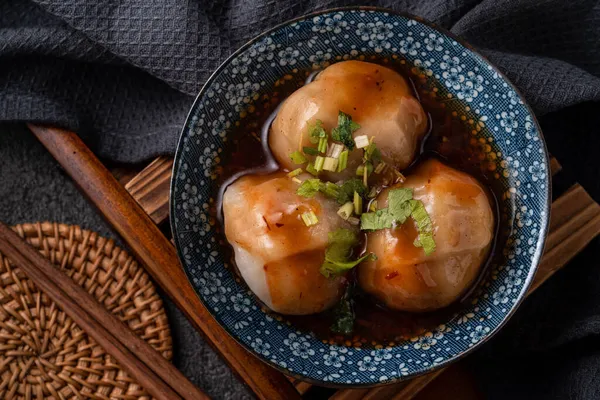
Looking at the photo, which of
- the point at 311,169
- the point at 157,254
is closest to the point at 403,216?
the point at 311,169

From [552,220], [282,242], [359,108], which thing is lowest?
[552,220]

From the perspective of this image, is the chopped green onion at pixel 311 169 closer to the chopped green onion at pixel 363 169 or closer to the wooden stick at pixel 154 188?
the chopped green onion at pixel 363 169

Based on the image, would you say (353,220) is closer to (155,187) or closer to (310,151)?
(310,151)

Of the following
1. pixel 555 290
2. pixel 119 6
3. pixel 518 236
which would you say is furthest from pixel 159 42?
pixel 555 290

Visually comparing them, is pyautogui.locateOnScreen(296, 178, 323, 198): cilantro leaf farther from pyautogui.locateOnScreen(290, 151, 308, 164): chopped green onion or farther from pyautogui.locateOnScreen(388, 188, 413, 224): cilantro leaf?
pyautogui.locateOnScreen(388, 188, 413, 224): cilantro leaf

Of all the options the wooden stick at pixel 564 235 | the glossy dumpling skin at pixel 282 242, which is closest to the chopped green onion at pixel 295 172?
the glossy dumpling skin at pixel 282 242

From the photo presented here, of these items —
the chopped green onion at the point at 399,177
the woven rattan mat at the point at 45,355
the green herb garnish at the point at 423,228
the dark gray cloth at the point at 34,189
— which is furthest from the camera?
the dark gray cloth at the point at 34,189
